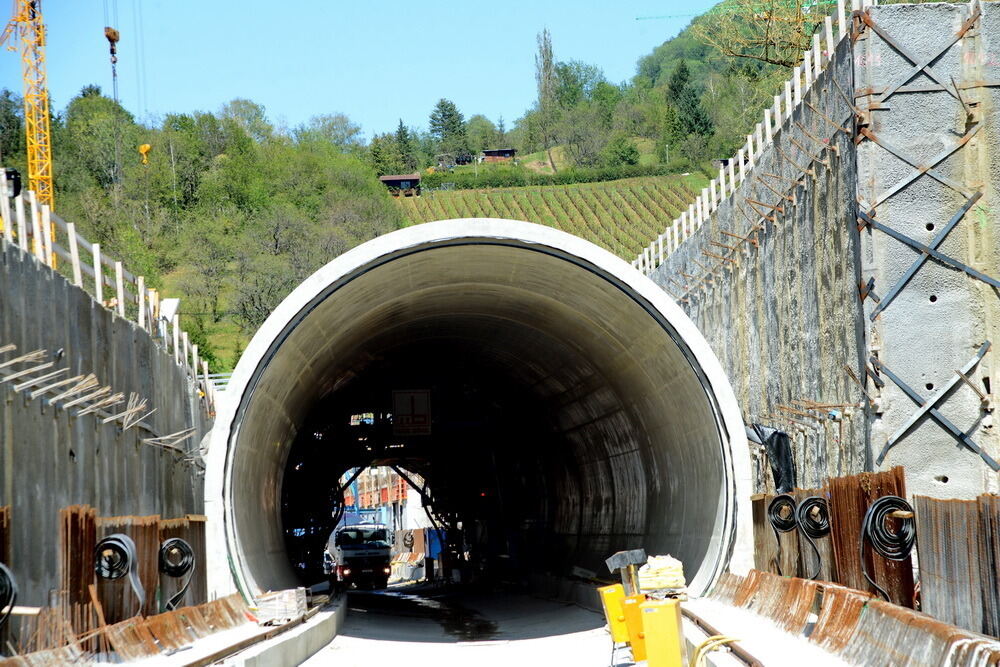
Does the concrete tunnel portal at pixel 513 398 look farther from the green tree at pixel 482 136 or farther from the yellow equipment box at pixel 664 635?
Answer: the green tree at pixel 482 136

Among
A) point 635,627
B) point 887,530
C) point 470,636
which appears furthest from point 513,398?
point 887,530

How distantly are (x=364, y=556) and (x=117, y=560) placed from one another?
1275 inches

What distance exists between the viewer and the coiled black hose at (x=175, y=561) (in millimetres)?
15023

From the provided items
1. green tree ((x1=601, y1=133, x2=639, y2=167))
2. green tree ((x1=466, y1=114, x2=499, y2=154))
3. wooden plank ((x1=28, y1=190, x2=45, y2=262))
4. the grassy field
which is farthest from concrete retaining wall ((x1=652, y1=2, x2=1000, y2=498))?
green tree ((x1=466, y1=114, x2=499, y2=154))

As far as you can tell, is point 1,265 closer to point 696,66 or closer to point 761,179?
point 761,179

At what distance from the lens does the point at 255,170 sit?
109062 mm

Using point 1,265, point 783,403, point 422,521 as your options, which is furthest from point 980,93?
point 422,521

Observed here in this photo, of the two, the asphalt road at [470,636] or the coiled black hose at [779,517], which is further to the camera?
the asphalt road at [470,636]

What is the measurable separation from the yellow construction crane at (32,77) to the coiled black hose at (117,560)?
64.1 m

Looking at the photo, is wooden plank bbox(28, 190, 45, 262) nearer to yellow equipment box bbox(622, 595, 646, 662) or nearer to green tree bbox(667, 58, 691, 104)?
yellow equipment box bbox(622, 595, 646, 662)

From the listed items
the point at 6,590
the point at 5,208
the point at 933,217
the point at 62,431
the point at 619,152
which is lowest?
the point at 6,590

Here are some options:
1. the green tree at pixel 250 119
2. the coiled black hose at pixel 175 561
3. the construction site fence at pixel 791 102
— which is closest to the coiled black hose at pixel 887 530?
the coiled black hose at pixel 175 561

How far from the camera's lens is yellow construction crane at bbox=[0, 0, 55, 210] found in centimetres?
7362

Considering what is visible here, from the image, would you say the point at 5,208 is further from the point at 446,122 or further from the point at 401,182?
the point at 446,122
